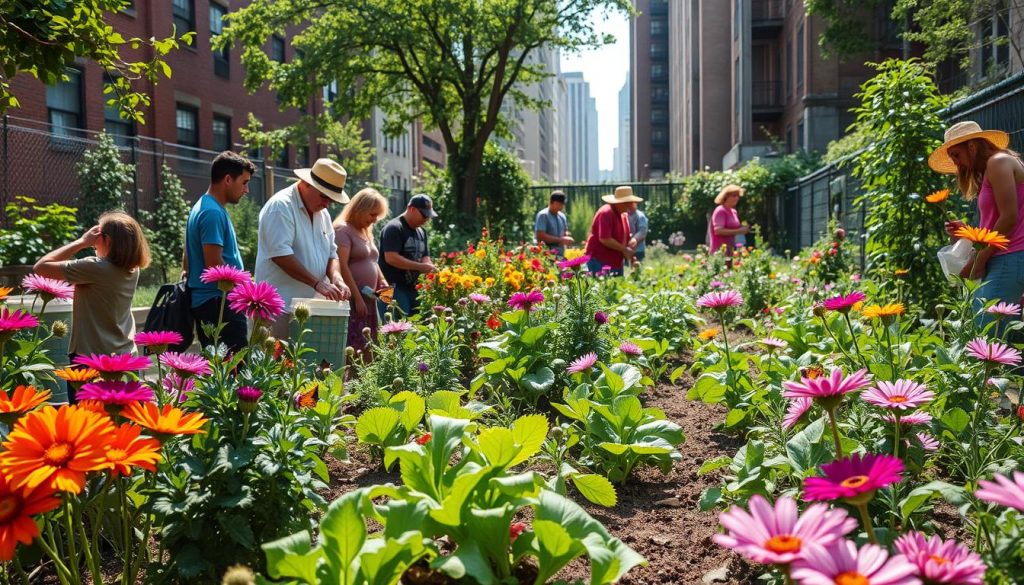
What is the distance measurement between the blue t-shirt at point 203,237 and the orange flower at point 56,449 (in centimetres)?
283

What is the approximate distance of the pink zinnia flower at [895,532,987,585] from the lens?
3.43 feet

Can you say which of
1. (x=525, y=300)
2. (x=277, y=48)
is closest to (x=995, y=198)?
(x=525, y=300)

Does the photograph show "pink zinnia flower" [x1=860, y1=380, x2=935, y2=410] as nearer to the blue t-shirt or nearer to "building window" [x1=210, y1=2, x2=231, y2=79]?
the blue t-shirt

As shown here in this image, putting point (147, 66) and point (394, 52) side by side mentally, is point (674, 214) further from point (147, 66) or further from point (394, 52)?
point (147, 66)

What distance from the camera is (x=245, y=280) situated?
7.93 ft

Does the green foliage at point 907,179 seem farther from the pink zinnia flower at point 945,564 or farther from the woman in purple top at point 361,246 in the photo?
the pink zinnia flower at point 945,564

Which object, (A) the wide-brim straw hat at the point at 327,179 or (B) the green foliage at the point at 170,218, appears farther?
(B) the green foliage at the point at 170,218

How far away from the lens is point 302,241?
4750 millimetres

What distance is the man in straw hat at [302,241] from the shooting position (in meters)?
4.60

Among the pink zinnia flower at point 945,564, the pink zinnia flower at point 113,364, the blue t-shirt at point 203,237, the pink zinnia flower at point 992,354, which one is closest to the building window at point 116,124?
the blue t-shirt at point 203,237

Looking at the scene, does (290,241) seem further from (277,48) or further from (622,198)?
(277,48)

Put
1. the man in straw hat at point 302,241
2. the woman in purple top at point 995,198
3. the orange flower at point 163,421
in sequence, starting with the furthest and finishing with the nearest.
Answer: the man in straw hat at point 302,241
the woman in purple top at point 995,198
the orange flower at point 163,421

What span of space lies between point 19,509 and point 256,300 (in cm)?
103

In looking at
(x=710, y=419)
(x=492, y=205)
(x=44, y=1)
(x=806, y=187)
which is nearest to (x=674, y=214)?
(x=492, y=205)
